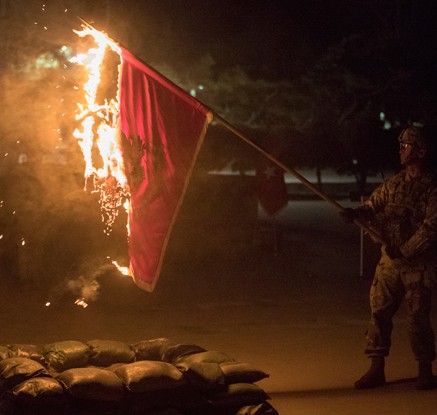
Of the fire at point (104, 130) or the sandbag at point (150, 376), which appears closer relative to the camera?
the sandbag at point (150, 376)

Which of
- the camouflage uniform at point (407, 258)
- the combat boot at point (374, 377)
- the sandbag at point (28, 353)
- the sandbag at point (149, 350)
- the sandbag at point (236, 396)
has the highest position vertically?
the camouflage uniform at point (407, 258)

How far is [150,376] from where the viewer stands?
5.68 meters

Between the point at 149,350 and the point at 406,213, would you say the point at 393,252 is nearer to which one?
the point at 406,213

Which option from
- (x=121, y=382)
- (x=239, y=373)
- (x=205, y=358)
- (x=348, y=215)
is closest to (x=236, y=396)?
(x=239, y=373)

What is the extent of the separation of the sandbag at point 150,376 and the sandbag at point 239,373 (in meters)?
0.36

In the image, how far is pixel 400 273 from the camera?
7.23 metres

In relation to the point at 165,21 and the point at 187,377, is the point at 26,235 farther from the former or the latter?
the point at 165,21

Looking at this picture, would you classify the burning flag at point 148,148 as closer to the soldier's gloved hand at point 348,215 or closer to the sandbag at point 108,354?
the sandbag at point 108,354

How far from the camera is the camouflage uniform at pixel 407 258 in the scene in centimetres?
708

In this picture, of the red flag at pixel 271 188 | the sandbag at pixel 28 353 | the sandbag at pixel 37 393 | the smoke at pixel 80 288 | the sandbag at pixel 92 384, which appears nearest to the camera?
the sandbag at pixel 37 393

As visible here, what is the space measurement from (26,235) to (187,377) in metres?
7.98

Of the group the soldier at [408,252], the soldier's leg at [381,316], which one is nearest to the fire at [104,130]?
the soldier at [408,252]

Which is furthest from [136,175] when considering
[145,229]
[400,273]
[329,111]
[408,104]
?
[408,104]

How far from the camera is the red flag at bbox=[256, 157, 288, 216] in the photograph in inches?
672
